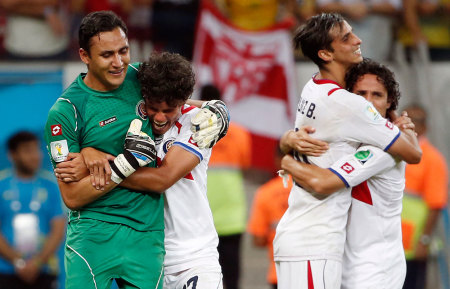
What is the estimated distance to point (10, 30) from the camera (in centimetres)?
1017

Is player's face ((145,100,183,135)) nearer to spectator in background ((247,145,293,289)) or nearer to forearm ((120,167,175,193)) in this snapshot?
forearm ((120,167,175,193))

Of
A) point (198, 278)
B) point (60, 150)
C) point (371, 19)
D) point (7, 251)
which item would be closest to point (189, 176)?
point (198, 278)

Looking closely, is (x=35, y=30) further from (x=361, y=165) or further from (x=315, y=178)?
(x=361, y=165)

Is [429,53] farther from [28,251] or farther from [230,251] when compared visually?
[28,251]

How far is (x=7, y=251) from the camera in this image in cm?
849

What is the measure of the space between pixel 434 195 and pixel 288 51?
2745 mm

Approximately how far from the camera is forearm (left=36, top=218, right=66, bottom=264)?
8.70 metres

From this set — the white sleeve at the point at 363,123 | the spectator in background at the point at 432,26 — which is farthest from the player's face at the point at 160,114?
the spectator in background at the point at 432,26

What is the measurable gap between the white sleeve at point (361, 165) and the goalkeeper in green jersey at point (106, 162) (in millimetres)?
858

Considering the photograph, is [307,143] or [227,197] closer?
[307,143]

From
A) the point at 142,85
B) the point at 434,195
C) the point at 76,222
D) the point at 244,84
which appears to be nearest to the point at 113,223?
the point at 76,222

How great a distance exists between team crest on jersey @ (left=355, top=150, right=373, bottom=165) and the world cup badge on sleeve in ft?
Result: 5.63

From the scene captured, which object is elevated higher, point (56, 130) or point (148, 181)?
point (56, 130)

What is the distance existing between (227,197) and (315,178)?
3182mm
